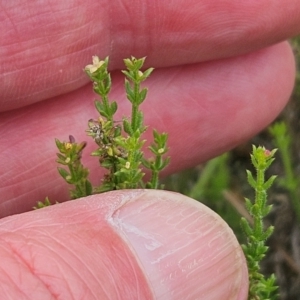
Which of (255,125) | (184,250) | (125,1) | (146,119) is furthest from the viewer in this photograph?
(255,125)

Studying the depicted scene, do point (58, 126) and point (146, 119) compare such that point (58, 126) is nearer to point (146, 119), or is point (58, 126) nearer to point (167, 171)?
point (146, 119)

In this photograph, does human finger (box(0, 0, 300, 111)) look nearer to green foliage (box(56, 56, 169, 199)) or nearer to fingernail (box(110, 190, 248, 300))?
green foliage (box(56, 56, 169, 199))

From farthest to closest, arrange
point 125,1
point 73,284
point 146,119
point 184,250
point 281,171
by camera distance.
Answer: point 281,171 → point 146,119 → point 125,1 → point 184,250 → point 73,284

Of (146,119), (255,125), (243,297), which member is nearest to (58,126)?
(146,119)

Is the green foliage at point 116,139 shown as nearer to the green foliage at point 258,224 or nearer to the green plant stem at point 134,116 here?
the green plant stem at point 134,116

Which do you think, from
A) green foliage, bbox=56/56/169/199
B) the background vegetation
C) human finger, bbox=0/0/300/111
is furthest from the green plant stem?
the background vegetation

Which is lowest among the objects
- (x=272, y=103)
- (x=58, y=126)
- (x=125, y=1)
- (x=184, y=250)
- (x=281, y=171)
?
(x=281, y=171)
